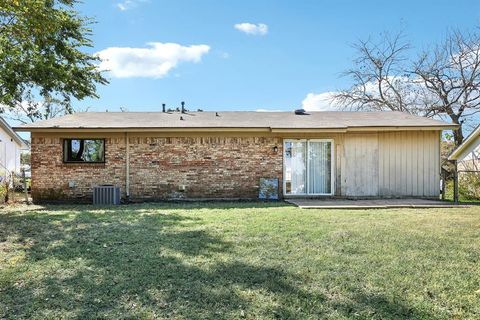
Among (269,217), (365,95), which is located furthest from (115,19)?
(365,95)

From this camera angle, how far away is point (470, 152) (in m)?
15.3

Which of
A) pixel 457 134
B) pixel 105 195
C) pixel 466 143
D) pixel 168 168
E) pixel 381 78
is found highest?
Answer: pixel 381 78

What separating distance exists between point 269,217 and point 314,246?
2559mm

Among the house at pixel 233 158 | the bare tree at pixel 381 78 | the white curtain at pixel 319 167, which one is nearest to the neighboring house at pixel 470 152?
the house at pixel 233 158

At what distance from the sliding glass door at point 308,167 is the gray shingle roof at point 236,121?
0.73 m

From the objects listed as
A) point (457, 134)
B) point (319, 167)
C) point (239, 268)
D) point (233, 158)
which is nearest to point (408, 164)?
point (319, 167)

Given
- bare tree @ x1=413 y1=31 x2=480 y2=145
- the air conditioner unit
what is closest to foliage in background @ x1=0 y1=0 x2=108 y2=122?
the air conditioner unit

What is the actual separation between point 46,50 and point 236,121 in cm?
742

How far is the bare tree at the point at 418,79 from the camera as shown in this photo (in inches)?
886

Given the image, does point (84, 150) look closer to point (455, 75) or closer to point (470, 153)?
point (470, 153)

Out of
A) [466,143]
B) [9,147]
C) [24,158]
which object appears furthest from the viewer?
[24,158]

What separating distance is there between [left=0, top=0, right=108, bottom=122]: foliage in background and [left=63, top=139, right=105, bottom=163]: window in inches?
91.8

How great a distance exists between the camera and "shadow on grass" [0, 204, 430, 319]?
342 centimetres

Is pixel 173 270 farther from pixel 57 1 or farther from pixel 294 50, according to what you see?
pixel 294 50
